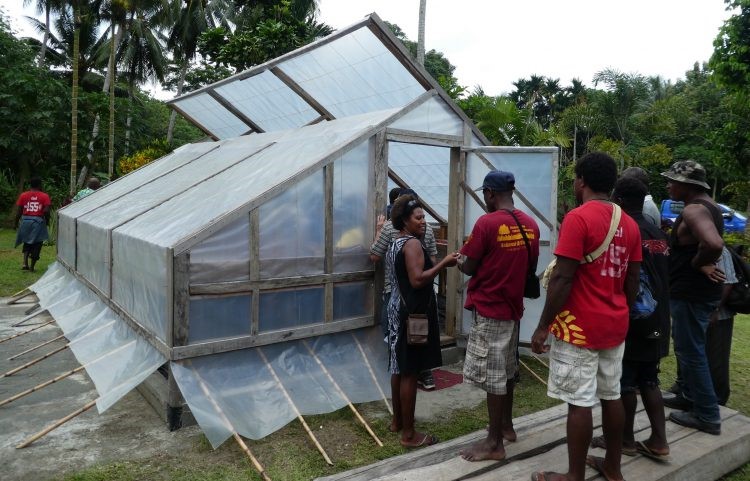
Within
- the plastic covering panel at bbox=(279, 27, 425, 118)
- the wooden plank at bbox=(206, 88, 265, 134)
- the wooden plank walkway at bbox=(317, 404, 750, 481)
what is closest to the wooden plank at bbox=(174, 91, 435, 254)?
the plastic covering panel at bbox=(279, 27, 425, 118)

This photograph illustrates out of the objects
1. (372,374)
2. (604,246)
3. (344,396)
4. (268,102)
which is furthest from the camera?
(268,102)

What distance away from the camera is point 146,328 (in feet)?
14.5

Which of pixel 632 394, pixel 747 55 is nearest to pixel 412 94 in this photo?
pixel 632 394

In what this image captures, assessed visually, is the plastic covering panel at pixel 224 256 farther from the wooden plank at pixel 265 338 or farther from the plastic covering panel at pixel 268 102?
the plastic covering panel at pixel 268 102

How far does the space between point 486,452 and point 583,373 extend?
86cm

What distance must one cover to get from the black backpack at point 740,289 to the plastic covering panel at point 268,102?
17.0 ft

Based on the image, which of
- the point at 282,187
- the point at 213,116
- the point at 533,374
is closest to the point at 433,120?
the point at 282,187

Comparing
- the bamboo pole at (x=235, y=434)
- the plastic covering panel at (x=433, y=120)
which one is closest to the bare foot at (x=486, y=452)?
the bamboo pole at (x=235, y=434)

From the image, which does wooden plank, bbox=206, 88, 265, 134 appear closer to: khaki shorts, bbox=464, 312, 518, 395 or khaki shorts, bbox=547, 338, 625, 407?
khaki shorts, bbox=464, 312, 518, 395

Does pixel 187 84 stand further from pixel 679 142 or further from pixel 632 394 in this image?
pixel 632 394

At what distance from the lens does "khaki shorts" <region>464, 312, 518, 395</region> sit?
10.7 ft

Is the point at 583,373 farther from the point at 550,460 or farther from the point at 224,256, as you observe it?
the point at 224,256

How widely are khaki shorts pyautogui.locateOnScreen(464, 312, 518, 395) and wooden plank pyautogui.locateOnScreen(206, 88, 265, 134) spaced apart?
5.97 metres

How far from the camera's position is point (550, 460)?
10.7ft
